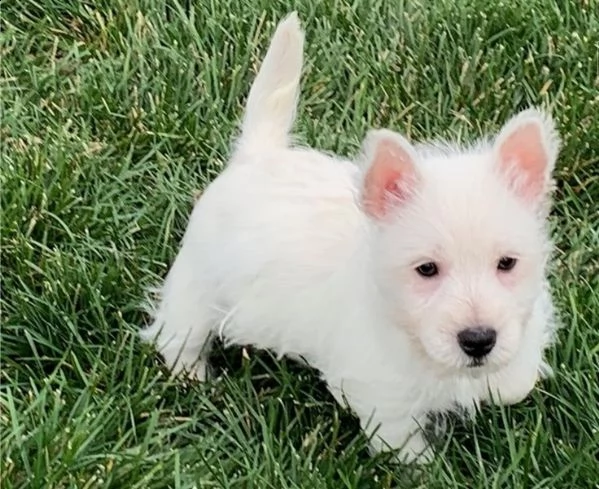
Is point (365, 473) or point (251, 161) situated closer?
point (365, 473)

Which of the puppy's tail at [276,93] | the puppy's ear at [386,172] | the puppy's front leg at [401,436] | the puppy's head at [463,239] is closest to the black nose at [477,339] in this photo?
the puppy's head at [463,239]

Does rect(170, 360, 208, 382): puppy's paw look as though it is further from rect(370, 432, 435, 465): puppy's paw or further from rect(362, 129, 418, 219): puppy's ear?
rect(362, 129, 418, 219): puppy's ear

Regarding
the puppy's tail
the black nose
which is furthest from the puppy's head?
the puppy's tail

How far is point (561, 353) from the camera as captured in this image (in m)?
3.03

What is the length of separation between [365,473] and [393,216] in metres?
0.64

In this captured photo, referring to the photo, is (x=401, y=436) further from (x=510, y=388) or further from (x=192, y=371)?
(x=192, y=371)

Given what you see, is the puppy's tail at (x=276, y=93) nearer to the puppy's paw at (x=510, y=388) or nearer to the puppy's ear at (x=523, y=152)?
the puppy's ear at (x=523, y=152)

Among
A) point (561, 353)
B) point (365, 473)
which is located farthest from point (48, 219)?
point (561, 353)

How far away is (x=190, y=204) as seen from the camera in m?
3.60

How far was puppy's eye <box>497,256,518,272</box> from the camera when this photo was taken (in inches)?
96.2

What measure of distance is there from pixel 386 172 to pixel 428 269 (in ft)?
0.75

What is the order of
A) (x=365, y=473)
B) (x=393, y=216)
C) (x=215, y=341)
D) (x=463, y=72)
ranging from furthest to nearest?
(x=463, y=72)
(x=215, y=341)
(x=365, y=473)
(x=393, y=216)

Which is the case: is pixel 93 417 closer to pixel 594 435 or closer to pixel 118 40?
pixel 594 435

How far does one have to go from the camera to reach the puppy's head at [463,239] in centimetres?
242
